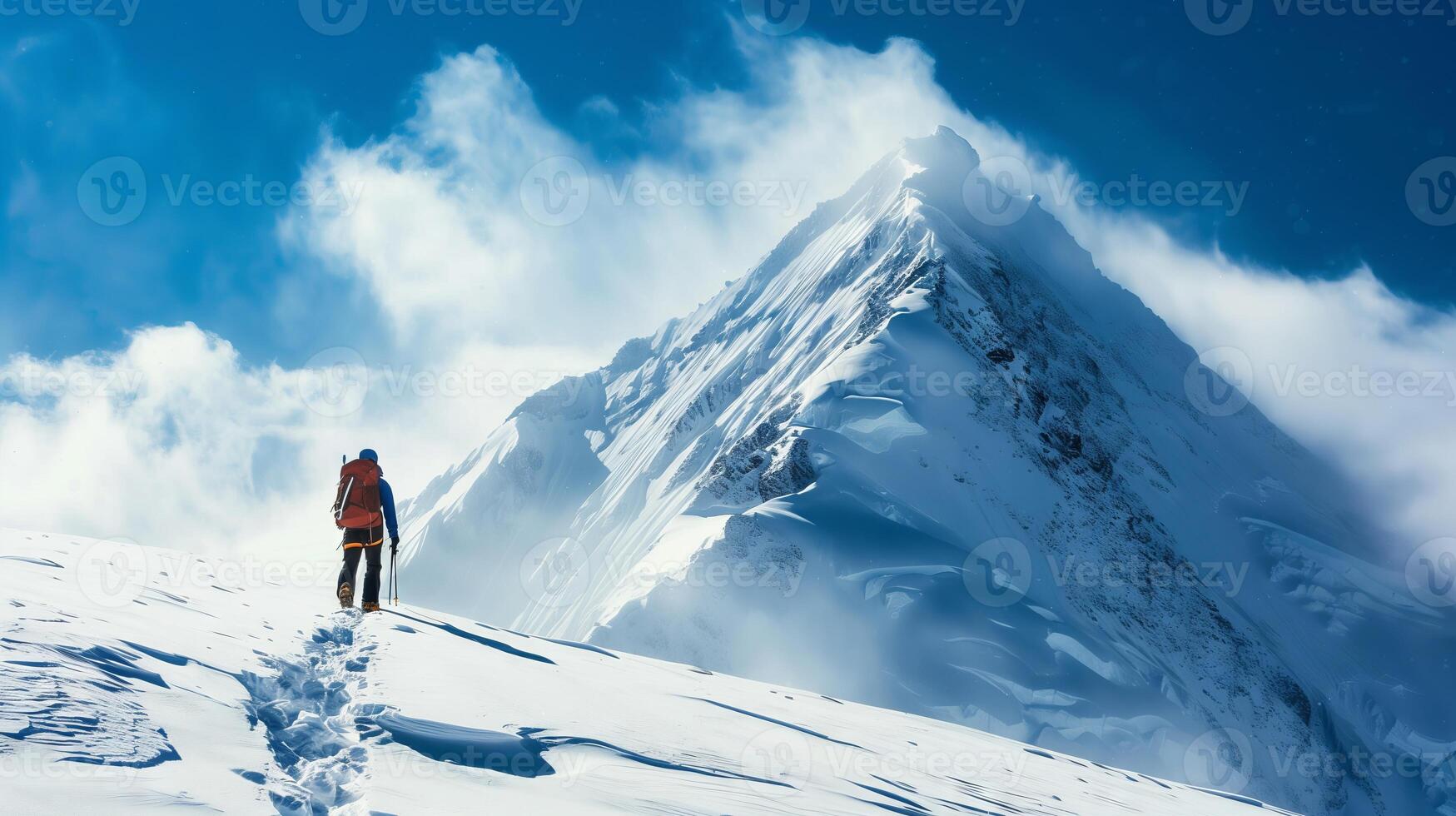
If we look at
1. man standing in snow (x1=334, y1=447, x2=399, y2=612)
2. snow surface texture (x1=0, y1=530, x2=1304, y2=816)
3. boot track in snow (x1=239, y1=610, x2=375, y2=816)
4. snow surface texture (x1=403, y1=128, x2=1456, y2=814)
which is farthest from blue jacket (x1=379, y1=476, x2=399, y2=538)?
snow surface texture (x1=403, y1=128, x2=1456, y2=814)

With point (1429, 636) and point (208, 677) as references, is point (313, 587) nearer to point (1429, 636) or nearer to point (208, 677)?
point (208, 677)

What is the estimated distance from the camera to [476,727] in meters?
6.63

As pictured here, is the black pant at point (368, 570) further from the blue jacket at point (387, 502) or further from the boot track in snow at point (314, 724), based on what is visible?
the boot track in snow at point (314, 724)

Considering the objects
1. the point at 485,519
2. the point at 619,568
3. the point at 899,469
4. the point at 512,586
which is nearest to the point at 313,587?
the point at 899,469

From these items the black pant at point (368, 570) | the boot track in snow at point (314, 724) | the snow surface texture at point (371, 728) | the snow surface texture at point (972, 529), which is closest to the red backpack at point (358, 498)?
the black pant at point (368, 570)

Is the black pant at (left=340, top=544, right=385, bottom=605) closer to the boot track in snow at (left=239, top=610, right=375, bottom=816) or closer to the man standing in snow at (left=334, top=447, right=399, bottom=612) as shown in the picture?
the man standing in snow at (left=334, top=447, right=399, bottom=612)

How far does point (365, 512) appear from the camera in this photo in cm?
1253

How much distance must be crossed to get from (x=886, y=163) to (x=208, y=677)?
130318mm

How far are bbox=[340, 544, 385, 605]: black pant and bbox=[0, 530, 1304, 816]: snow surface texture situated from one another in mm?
737

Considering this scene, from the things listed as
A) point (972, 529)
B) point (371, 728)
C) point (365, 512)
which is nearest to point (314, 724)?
point (371, 728)

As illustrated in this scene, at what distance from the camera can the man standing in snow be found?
12.4 meters

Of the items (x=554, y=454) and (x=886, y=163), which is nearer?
(x=886, y=163)

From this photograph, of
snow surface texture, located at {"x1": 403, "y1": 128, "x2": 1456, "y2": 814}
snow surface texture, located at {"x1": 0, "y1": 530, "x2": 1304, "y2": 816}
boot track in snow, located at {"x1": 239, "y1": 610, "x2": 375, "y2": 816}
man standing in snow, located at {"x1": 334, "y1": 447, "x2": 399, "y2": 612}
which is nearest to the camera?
snow surface texture, located at {"x1": 0, "y1": 530, "x2": 1304, "y2": 816}

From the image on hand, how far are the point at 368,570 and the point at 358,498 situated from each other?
3.26ft
